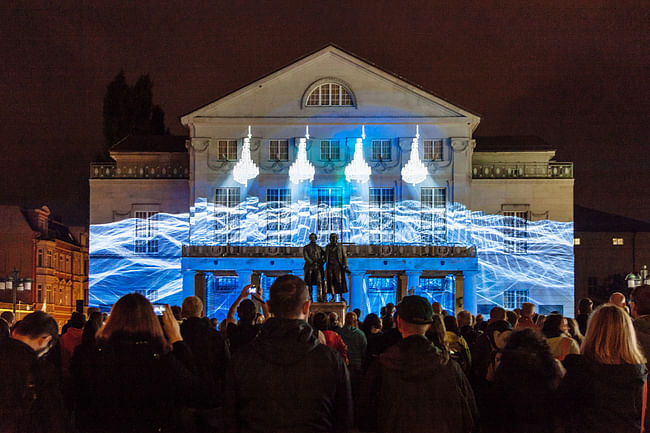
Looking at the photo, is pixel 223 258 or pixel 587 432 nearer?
pixel 587 432

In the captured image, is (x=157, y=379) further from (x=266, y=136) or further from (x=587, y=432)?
(x=266, y=136)

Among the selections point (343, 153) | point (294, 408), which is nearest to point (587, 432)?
point (294, 408)

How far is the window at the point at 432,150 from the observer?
47.2 meters

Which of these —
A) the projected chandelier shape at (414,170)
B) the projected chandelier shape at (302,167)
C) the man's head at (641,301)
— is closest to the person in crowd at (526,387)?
the man's head at (641,301)

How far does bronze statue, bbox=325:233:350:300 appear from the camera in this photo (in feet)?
70.9

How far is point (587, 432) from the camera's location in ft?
18.8

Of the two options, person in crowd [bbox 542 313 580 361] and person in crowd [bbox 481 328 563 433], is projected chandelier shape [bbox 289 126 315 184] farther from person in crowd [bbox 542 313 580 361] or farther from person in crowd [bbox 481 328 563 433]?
person in crowd [bbox 481 328 563 433]

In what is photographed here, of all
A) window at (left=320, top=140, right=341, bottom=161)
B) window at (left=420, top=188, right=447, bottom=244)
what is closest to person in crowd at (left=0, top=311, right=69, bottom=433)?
window at (left=420, top=188, right=447, bottom=244)

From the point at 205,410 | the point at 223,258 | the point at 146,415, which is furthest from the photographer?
the point at 223,258

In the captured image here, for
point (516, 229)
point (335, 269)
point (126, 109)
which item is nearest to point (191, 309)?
point (335, 269)

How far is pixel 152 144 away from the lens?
53.0 metres

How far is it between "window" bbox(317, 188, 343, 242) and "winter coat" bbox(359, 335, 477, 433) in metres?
40.5

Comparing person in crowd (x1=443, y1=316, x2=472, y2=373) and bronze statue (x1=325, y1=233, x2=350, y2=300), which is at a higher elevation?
bronze statue (x1=325, y1=233, x2=350, y2=300)

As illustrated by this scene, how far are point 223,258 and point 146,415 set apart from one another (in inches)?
1482
